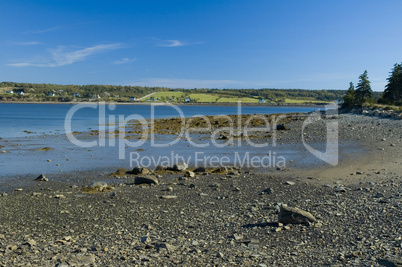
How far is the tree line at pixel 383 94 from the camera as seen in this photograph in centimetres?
6662

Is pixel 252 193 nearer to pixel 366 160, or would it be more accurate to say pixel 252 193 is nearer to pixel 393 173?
pixel 393 173

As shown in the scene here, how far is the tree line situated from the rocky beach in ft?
191

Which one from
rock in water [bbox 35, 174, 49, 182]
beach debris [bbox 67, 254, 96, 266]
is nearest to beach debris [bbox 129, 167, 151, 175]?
rock in water [bbox 35, 174, 49, 182]

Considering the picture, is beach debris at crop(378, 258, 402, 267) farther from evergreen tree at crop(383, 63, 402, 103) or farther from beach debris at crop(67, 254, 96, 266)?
evergreen tree at crop(383, 63, 402, 103)

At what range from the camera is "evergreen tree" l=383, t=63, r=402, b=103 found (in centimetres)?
6643

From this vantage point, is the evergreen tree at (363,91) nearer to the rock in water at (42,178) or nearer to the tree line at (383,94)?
the tree line at (383,94)

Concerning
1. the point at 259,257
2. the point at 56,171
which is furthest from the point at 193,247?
the point at 56,171

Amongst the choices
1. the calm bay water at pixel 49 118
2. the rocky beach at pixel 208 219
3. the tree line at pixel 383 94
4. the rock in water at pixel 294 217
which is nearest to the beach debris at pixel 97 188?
the rocky beach at pixel 208 219

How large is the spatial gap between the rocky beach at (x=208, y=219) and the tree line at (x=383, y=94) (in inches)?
2293

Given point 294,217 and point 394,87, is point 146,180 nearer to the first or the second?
point 294,217

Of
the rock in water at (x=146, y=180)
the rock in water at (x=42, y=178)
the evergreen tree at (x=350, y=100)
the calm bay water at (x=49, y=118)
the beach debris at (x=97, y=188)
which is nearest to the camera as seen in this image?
the beach debris at (x=97, y=188)

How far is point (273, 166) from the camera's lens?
60.1 ft

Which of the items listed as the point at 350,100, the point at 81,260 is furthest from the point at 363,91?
the point at 81,260

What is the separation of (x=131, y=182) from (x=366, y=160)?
12264mm
